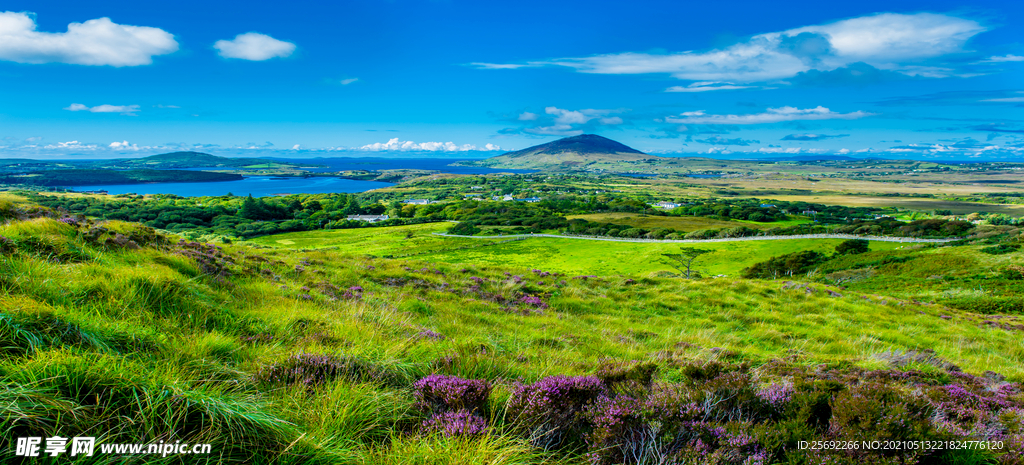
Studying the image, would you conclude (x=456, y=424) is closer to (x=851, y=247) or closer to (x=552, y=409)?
(x=552, y=409)

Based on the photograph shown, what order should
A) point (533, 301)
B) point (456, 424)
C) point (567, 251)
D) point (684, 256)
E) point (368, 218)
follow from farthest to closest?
point (368, 218)
point (567, 251)
point (684, 256)
point (533, 301)
point (456, 424)

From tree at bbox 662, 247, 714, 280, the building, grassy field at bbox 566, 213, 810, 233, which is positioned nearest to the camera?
tree at bbox 662, 247, 714, 280

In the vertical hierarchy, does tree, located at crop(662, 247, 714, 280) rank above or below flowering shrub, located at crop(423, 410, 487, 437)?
below

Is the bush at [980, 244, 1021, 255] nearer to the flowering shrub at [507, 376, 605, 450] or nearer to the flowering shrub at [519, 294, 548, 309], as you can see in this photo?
the flowering shrub at [519, 294, 548, 309]

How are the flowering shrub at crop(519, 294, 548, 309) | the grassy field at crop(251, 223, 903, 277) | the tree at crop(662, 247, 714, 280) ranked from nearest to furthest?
the flowering shrub at crop(519, 294, 548, 309) < the tree at crop(662, 247, 714, 280) < the grassy field at crop(251, 223, 903, 277)

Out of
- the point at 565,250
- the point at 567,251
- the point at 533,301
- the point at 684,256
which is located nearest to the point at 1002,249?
the point at 684,256

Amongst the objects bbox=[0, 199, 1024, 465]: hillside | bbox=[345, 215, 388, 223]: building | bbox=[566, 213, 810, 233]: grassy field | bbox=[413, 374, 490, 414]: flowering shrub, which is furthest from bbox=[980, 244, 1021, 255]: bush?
bbox=[345, 215, 388, 223]: building

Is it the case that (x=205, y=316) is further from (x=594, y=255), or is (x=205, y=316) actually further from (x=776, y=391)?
(x=594, y=255)

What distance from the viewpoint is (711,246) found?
6950 cm

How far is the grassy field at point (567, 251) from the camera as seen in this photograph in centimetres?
5600

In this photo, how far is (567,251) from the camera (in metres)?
70.2

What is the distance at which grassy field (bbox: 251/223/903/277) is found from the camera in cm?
5600

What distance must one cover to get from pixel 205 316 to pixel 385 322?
2.11 m

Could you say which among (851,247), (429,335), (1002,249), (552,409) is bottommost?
(851,247)
